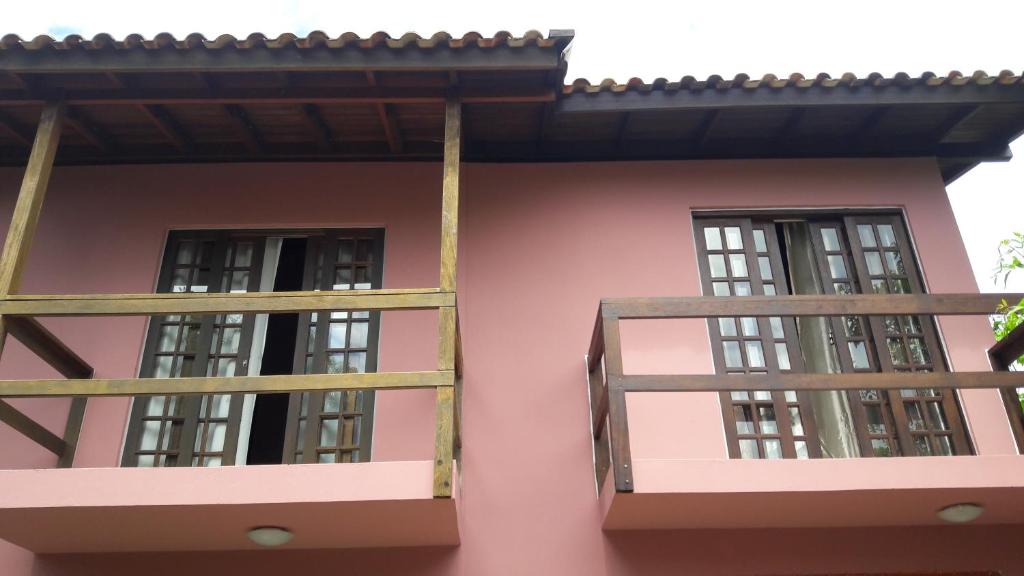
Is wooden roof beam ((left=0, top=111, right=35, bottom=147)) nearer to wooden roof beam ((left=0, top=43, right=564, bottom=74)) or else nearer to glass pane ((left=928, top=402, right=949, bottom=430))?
wooden roof beam ((left=0, top=43, right=564, bottom=74))

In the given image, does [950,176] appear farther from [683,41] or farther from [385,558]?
[385,558]

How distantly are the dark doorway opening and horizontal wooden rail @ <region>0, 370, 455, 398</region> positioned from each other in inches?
141

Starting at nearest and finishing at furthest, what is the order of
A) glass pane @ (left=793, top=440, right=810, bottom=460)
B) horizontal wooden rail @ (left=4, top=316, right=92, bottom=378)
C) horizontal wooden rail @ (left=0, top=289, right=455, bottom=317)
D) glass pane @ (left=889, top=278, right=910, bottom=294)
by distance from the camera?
horizontal wooden rail @ (left=0, top=289, right=455, bottom=317), horizontal wooden rail @ (left=4, top=316, right=92, bottom=378), glass pane @ (left=793, top=440, right=810, bottom=460), glass pane @ (left=889, top=278, right=910, bottom=294)

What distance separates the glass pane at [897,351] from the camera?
627 centimetres

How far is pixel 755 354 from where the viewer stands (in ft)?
20.6

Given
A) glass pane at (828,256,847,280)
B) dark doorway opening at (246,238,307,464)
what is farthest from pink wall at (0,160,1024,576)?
dark doorway opening at (246,238,307,464)

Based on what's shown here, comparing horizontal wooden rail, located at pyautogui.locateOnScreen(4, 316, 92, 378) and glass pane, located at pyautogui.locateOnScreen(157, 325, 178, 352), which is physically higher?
glass pane, located at pyautogui.locateOnScreen(157, 325, 178, 352)

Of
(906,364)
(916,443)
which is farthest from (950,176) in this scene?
(916,443)

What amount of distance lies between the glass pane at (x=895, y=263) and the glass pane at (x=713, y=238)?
132cm

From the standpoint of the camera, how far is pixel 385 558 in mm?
5520

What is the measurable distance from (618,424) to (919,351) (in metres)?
2.84

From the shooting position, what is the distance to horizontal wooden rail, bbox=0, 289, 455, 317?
5.10 metres

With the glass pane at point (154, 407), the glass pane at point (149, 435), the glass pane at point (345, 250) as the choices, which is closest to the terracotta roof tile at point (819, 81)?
the glass pane at point (345, 250)

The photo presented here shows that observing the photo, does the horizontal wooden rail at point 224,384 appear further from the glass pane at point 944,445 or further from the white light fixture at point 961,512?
the glass pane at point 944,445
